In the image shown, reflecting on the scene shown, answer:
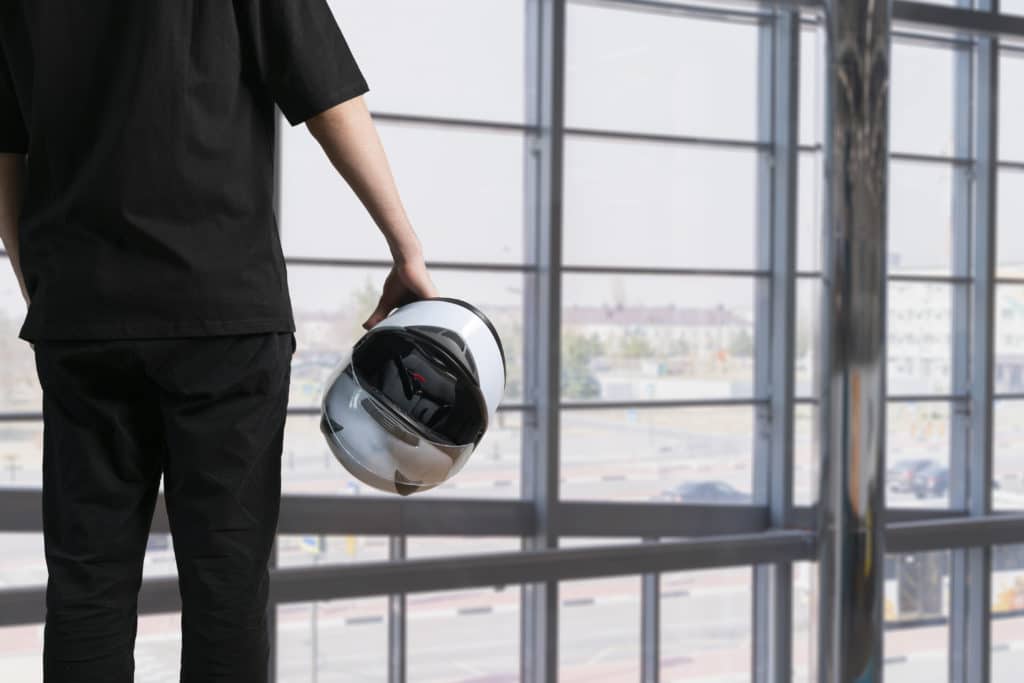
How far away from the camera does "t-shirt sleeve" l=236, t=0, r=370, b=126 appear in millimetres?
1043

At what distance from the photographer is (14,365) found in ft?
16.4

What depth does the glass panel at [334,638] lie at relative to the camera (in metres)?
5.91

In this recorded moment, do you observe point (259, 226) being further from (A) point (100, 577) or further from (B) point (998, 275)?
(B) point (998, 275)

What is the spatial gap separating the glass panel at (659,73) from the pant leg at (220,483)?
5123 mm

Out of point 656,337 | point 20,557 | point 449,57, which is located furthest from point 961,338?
point 20,557

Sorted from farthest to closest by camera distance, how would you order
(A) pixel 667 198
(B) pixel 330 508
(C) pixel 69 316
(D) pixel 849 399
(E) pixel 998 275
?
(E) pixel 998 275, (A) pixel 667 198, (B) pixel 330 508, (D) pixel 849 399, (C) pixel 69 316

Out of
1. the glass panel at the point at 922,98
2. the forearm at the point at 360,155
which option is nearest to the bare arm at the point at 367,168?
the forearm at the point at 360,155

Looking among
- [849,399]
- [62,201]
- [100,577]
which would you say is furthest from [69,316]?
[849,399]

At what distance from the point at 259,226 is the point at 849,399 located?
74.1 inches

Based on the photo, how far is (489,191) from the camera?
5.71 metres

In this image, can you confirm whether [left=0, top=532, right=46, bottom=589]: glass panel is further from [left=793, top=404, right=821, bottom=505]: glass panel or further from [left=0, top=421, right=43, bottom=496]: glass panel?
[left=793, top=404, right=821, bottom=505]: glass panel

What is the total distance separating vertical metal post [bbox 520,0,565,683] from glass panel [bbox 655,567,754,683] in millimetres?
1163

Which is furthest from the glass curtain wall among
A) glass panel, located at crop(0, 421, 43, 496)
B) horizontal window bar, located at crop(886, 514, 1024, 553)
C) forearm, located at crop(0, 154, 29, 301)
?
forearm, located at crop(0, 154, 29, 301)

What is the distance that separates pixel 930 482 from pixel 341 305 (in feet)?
12.9
